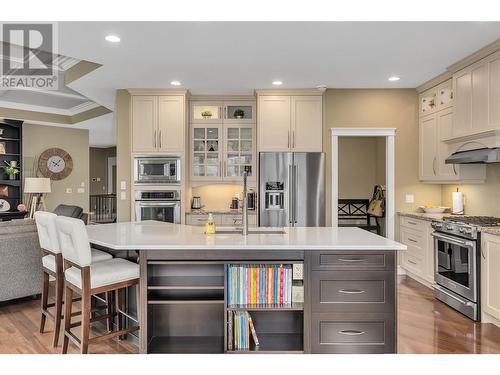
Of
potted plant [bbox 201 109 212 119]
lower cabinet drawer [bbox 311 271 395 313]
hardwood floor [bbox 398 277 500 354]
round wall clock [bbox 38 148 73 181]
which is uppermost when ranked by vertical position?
potted plant [bbox 201 109 212 119]

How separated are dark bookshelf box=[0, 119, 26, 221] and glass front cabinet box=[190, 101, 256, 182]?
4.33 m

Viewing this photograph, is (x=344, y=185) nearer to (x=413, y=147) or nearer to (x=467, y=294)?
(x=413, y=147)

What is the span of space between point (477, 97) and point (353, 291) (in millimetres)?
2653

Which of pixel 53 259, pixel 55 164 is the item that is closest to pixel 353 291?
pixel 53 259

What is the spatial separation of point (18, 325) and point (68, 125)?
5903 millimetres

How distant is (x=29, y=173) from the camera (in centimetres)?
796

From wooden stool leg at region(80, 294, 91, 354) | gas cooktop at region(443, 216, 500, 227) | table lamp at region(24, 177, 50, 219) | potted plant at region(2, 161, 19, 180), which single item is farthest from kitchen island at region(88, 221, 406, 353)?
potted plant at region(2, 161, 19, 180)

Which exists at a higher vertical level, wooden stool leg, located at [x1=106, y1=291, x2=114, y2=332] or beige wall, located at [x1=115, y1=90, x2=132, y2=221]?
beige wall, located at [x1=115, y1=90, x2=132, y2=221]

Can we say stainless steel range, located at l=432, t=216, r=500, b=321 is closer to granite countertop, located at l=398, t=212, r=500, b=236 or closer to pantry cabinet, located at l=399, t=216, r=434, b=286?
granite countertop, located at l=398, t=212, r=500, b=236

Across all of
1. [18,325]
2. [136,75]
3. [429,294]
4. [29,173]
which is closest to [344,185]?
[429,294]

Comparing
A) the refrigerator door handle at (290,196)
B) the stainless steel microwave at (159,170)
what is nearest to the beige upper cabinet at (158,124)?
the stainless steel microwave at (159,170)

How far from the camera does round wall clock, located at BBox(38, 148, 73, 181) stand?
8.05 m

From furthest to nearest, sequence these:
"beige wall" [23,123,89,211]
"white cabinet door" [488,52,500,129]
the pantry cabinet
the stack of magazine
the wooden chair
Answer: "beige wall" [23,123,89,211]
the wooden chair
the pantry cabinet
"white cabinet door" [488,52,500,129]
the stack of magazine

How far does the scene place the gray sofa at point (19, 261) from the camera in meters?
3.60
